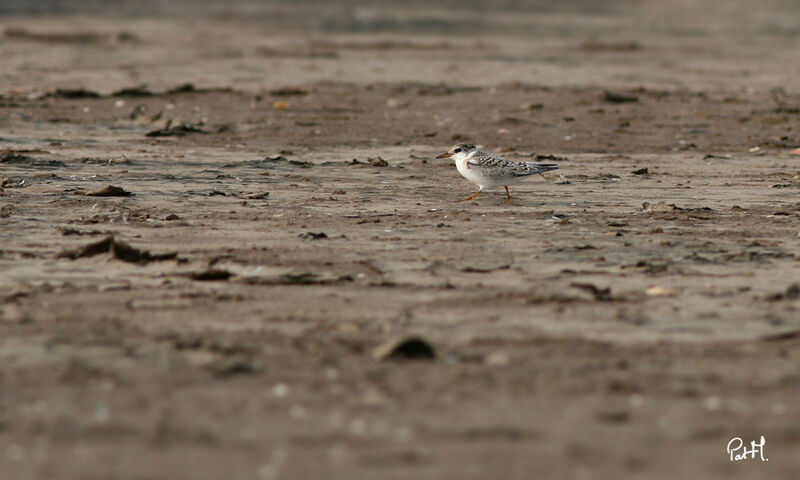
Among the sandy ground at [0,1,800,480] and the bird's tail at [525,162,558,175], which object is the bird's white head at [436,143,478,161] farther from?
the bird's tail at [525,162,558,175]

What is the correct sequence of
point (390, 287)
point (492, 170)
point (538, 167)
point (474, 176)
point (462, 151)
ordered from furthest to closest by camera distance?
1. point (462, 151)
2. point (538, 167)
3. point (474, 176)
4. point (492, 170)
5. point (390, 287)

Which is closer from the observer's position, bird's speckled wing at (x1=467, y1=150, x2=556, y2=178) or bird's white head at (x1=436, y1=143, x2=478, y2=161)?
bird's speckled wing at (x1=467, y1=150, x2=556, y2=178)

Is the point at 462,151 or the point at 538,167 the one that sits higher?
the point at 462,151

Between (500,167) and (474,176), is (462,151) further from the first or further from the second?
(500,167)

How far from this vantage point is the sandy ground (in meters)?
4.26

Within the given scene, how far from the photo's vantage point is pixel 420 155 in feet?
40.6

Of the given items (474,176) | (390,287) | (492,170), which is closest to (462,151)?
(474,176)

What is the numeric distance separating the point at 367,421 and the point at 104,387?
1125 millimetres

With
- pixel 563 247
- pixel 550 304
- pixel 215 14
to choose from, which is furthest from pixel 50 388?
pixel 215 14

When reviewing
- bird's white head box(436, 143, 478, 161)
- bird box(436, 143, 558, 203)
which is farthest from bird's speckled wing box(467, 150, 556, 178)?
bird's white head box(436, 143, 478, 161)

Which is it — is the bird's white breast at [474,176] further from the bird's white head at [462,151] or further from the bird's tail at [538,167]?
the bird's tail at [538,167]

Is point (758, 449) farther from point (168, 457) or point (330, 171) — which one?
point (330, 171)

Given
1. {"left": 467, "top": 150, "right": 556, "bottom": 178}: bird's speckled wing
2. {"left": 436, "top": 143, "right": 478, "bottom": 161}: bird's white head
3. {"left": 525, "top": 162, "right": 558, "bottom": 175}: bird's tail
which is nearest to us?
{"left": 467, "top": 150, "right": 556, "bottom": 178}: bird's speckled wing

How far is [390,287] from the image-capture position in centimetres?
653
